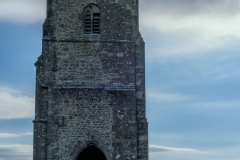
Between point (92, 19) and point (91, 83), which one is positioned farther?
point (92, 19)

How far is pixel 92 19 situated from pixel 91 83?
3261 millimetres

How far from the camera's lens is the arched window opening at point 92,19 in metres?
23.6

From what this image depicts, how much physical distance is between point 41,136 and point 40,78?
2.82 metres

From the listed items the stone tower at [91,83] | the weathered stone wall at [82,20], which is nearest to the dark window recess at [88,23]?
the stone tower at [91,83]

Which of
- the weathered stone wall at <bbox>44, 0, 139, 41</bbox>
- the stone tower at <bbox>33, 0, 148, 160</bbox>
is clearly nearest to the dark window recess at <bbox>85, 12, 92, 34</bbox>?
the stone tower at <bbox>33, 0, 148, 160</bbox>

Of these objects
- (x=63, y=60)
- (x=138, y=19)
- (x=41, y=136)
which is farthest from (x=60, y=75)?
(x=138, y=19)

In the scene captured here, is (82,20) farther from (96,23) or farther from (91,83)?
(91,83)

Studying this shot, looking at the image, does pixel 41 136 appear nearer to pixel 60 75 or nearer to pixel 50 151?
pixel 50 151

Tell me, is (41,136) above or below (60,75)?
below

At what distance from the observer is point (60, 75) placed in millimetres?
22906

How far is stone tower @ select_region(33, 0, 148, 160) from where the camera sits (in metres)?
22.3

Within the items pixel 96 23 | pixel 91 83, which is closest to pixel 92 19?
pixel 96 23

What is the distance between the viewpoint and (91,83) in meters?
22.9

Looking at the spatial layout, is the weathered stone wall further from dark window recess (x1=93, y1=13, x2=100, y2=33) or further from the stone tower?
dark window recess (x1=93, y1=13, x2=100, y2=33)
